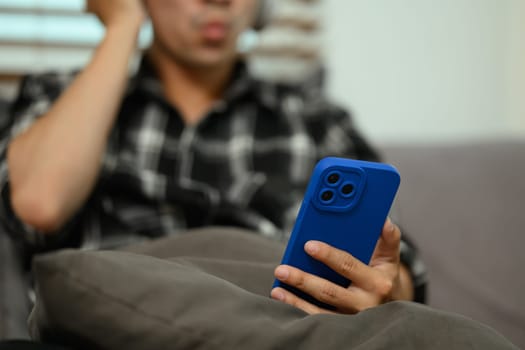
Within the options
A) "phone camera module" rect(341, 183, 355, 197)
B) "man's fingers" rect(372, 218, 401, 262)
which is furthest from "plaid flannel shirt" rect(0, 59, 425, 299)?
"phone camera module" rect(341, 183, 355, 197)

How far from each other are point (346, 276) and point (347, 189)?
0.07 m

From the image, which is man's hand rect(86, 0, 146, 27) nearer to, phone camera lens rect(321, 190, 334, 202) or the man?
the man

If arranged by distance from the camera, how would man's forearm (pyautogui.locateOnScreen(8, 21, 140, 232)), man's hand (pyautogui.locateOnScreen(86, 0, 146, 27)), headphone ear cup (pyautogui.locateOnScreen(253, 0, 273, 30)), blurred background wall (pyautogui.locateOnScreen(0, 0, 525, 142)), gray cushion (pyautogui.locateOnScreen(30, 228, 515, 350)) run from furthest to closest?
blurred background wall (pyautogui.locateOnScreen(0, 0, 525, 142)), headphone ear cup (pyautogui.locateOnScreen(253, 0, 273, 30)), man's hand (pyautogui.locateOnScreen(86, 0, 146, 27)), man's forearm (pyautogui.locateOnScreen(8, 21, 140, 232)), gray cushion (pyautogui.locateOnScreen(30, 228, 515, 350))

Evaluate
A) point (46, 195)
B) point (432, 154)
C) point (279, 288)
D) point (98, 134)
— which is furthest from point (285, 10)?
point (279, 288)

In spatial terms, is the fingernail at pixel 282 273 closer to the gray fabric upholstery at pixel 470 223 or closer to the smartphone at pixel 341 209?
the smartphone at pixel 341 209

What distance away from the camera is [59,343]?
1.34 feet

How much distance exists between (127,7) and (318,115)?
35 cm

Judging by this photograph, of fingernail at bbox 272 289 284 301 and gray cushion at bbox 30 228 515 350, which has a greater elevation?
gray cushion at bbox 30 228 515 350

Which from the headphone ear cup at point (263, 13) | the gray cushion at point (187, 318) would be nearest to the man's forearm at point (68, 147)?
the headphone ear cup at point (263, 13)

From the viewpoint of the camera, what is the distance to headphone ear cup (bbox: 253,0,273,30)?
1072 millimetres

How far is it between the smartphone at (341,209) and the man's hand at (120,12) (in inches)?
23.3

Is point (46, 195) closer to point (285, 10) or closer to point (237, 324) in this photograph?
point (237, 324)

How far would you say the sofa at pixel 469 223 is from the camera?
1017 millimetres

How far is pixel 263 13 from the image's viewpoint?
3.54ft
